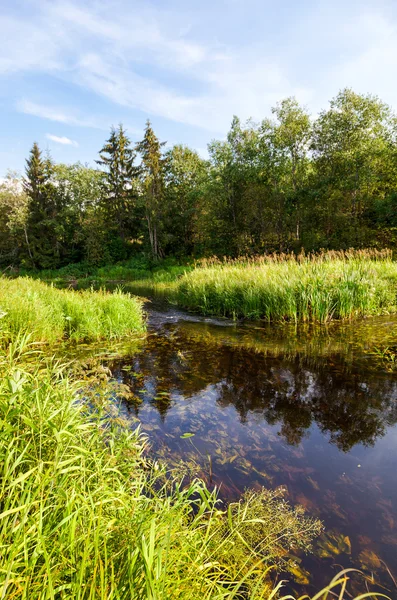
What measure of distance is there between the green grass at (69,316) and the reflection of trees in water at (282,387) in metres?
1.66

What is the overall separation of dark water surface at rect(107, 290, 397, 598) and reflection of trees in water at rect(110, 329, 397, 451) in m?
0.02

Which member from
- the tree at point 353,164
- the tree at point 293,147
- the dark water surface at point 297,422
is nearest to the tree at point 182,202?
the tree at point 293,147

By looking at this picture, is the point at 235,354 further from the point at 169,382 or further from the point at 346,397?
the point at 346,397

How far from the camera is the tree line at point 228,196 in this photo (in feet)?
72.9

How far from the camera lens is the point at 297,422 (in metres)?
4.25

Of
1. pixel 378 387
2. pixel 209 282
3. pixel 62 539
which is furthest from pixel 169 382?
pixel 209 282

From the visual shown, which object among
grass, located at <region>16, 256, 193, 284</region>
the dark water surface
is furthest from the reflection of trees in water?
grass, located at <region>16, 256, 193, 284</region>

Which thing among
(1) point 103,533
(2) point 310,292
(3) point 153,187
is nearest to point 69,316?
(2) point 310,292

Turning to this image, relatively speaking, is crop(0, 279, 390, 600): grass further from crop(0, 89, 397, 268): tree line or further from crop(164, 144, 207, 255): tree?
crop(164, 144, 207, 255): tree

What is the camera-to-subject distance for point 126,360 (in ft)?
22.3

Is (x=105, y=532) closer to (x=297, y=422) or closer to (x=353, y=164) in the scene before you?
(x=297, y=422)

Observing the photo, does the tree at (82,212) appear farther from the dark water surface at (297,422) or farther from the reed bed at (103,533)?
the reed bed at (103,533)

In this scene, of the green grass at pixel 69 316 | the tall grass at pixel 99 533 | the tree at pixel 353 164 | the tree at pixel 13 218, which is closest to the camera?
the tall grass at pixel 99 533

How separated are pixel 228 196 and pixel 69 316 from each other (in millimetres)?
23946
